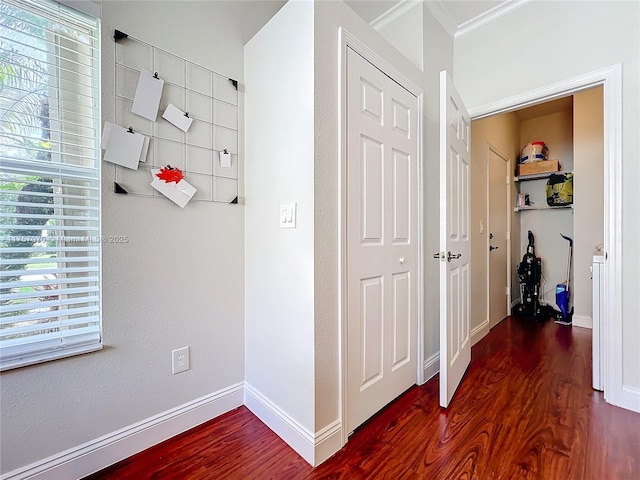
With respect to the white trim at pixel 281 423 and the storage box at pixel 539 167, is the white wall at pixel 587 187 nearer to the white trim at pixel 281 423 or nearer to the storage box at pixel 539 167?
the storage box at pixel 539 167

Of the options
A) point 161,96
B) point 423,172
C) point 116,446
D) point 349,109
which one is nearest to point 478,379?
point 423,172

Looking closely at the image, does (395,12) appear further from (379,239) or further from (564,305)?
(564,305)

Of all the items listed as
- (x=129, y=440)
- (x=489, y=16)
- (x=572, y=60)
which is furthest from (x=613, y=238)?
(x=129, y=440)

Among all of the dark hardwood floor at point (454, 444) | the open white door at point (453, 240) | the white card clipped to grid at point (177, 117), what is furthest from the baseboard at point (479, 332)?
the white card clipped to grid at point (177, 117)

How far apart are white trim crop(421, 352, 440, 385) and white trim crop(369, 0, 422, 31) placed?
252 centimetres

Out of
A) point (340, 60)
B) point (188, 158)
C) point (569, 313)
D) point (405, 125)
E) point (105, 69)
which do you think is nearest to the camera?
point (105, 69)

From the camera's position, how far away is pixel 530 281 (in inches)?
146

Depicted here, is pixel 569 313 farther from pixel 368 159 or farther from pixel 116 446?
pixel 116 446

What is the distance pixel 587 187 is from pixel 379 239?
9.84ft

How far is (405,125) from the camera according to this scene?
1866 mm

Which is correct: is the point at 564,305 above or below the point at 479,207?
below

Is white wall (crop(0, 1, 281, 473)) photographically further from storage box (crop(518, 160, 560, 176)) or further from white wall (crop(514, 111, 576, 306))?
white wall (crop(514, 111, 576, 306))

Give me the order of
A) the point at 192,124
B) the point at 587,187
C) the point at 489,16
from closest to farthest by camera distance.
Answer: the point at 192,124, the point at 489,16, the point at 587,187

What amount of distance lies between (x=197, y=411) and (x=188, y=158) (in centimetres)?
137
